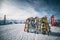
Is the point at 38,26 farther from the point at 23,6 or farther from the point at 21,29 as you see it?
the point at 23,6

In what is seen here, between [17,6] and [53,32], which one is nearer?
[53,32]

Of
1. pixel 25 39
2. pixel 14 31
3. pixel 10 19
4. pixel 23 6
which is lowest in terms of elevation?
pixel 25 39

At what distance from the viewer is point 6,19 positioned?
7.86ft

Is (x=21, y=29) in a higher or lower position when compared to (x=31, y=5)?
lower

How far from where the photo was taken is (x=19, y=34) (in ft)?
7.59

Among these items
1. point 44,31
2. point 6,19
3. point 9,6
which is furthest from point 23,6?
point 44,31

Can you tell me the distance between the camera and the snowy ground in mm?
2229

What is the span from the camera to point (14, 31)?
2336 millimetres

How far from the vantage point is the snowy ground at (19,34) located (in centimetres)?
223

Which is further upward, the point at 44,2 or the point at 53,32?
the point at 44,2

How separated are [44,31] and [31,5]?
568 mm

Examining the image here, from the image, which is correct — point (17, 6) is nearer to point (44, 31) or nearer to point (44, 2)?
point (44, 2)

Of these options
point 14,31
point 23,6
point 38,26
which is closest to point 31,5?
point 23,6

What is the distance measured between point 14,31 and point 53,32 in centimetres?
76
